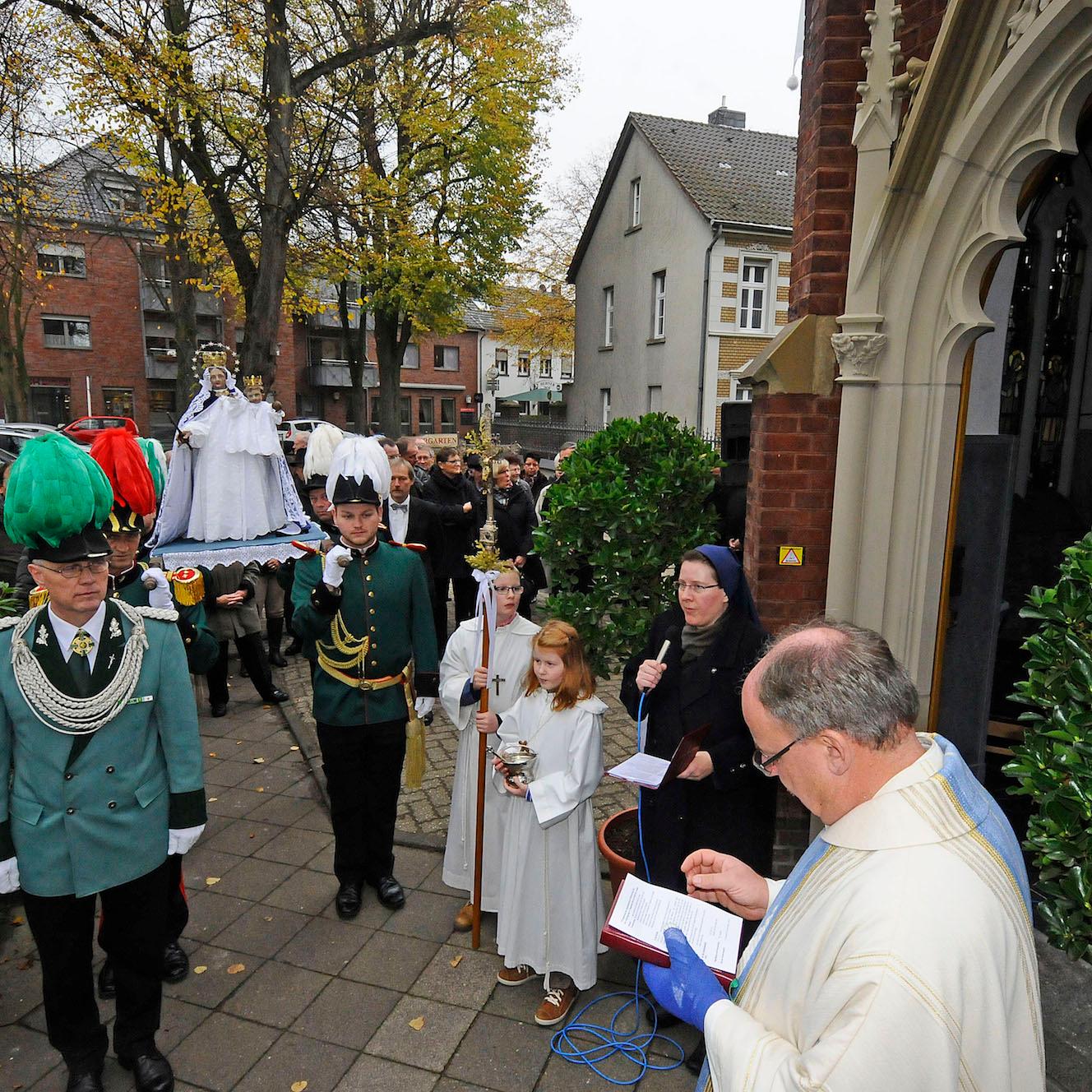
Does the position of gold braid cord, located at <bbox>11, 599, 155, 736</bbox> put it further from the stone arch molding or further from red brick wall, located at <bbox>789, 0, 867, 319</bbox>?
red brick wall, located at <bbox>789, 0, 867, 319</bbox>

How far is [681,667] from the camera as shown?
133 inches

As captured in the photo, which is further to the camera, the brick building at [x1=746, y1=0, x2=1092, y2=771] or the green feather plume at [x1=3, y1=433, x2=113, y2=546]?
the brick building at [x1=746, y1=0, x2=1092, y2=771]

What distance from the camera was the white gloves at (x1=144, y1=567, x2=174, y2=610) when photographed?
11.9ft

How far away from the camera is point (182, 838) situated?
2957 mm

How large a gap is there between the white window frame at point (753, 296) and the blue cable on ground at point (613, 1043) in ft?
68.2

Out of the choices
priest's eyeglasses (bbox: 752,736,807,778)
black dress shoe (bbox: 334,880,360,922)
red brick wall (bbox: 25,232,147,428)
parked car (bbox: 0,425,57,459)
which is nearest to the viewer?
priest's eyeglasses (bbox: 752,736,807,778)

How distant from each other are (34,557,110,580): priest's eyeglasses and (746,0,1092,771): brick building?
9.90 ft

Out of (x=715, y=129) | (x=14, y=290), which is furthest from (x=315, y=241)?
(x=715, y=129)

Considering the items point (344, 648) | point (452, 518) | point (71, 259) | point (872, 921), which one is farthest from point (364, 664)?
point (71, 259)

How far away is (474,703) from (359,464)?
4.35 ft

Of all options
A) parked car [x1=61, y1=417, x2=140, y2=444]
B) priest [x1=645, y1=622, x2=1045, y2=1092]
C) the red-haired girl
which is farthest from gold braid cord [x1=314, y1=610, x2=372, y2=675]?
parked car [x1=61, y1=417, x2=140, y2=444]

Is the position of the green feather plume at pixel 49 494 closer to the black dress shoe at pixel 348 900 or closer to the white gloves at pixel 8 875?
the white gloves at pixel 8 875

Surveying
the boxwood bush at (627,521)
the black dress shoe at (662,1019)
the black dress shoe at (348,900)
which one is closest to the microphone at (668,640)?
the boxwood bush at (627,521)

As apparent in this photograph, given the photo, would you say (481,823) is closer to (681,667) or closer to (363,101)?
(681,667)
